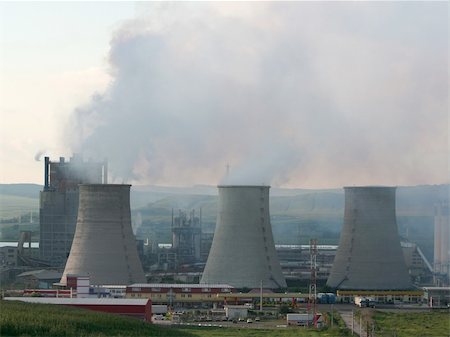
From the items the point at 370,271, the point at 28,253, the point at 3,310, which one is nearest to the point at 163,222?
the point at 28,253

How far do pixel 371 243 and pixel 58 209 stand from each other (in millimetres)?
12537

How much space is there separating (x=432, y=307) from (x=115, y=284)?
8801 millimetres

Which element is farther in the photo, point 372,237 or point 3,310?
point 372,237

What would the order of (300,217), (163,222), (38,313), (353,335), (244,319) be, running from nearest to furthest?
1. (38,313)
2. (353,335)
3. (244,319)
4. (163,222)
5. (300,217)

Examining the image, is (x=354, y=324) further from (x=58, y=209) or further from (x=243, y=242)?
(x=58, y=209)

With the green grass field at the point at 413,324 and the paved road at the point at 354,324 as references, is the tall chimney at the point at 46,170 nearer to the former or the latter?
the paved road at the point at 354,324

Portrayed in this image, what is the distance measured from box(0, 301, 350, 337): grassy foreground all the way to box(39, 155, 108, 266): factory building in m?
19.6

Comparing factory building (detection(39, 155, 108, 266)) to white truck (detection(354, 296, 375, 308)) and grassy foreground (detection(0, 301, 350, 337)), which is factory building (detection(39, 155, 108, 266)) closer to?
white truck (detection(354, 296, 375, 308))

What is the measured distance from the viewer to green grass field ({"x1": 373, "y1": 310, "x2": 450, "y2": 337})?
2461cm

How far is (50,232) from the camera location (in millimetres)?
43844

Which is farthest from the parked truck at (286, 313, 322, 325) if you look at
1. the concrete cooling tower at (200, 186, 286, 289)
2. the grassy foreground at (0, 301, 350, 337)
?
the concrete cooling tower at (200, 186, 286, 289)

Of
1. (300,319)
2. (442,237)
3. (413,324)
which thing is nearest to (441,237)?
(442,237)

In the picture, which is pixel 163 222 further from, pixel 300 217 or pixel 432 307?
pixel 432 307

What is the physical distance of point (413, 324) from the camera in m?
27.3
